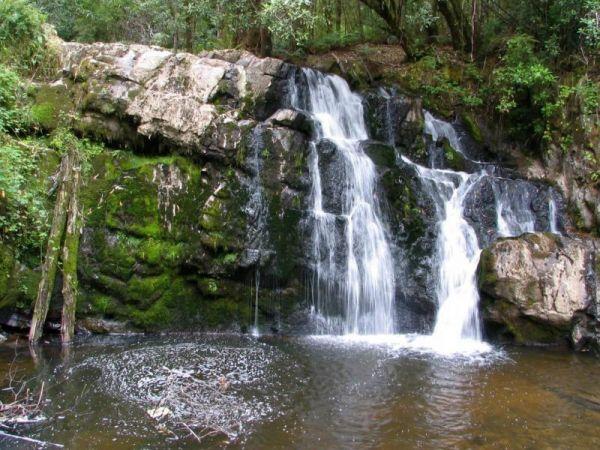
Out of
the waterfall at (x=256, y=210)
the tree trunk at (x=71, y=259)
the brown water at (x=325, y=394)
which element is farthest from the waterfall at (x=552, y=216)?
the tree trunk at (x=71, y=259)

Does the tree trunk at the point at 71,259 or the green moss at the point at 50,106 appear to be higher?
the green moss at the point at 50,106

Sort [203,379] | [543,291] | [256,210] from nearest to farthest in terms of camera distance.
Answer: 1. [203,379]
2. [543,291]
3. [256,210]

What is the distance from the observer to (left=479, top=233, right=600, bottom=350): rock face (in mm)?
9039

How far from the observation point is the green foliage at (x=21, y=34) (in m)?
9.86

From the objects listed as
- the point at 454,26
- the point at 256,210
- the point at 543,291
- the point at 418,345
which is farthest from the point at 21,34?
the point at 454,26

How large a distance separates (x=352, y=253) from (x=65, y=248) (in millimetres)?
5248

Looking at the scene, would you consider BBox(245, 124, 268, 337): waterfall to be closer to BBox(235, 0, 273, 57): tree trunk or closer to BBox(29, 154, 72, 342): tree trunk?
BBox(29, 154, 72, 342): tree trunk

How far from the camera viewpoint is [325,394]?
6398mm

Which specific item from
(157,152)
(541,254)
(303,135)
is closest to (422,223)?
(541,254)

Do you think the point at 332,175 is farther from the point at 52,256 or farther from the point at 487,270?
the point at 52,256

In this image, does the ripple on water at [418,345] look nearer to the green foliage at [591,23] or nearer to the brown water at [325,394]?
the brown water at [325,394]

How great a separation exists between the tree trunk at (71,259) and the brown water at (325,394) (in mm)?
442

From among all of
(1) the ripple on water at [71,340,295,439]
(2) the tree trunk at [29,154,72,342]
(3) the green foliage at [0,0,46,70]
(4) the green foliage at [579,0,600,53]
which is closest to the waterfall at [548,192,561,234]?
(4) the green foliage at [579,0,600,53]

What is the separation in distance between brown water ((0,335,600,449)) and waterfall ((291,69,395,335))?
48.4 inches
